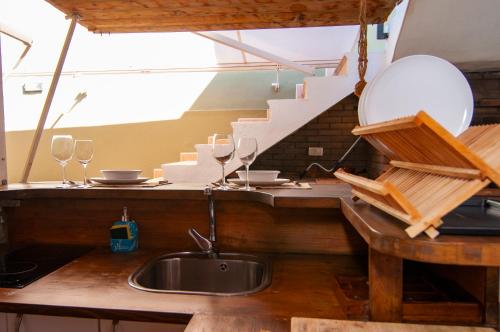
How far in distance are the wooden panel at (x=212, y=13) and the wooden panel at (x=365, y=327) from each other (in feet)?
6.75

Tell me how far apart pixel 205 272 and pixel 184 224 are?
0.21 metres

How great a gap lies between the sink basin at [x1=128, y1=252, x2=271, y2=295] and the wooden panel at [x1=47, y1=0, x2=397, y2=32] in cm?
170

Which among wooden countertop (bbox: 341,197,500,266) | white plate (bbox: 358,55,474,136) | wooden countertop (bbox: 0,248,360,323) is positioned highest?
white plate (bbox: 358,55,474,136)

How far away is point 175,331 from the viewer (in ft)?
3.12

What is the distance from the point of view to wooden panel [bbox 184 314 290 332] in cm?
77

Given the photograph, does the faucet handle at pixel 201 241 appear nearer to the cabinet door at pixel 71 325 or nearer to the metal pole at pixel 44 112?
the cabinet door at pixel 71 325

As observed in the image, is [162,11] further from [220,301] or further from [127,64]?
[127,64]

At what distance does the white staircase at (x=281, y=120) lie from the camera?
3.39 meters

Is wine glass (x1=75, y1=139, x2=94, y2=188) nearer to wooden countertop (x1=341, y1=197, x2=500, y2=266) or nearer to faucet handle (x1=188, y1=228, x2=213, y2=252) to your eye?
faucet handle (x1=188, y1=228, x2=213, y2=252)

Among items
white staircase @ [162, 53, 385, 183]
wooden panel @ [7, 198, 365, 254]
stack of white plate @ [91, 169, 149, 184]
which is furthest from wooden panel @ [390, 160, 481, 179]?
white staircase @ [162, 53, 385, 183]

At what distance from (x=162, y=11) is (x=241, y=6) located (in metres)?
0.56

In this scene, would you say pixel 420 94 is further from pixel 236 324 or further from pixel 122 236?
pixel 122 236

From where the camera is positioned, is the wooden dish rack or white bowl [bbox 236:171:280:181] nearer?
the wooden dish rack

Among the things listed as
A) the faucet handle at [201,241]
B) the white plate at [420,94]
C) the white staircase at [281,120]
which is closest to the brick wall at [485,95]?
the white staircase at [281,120]
